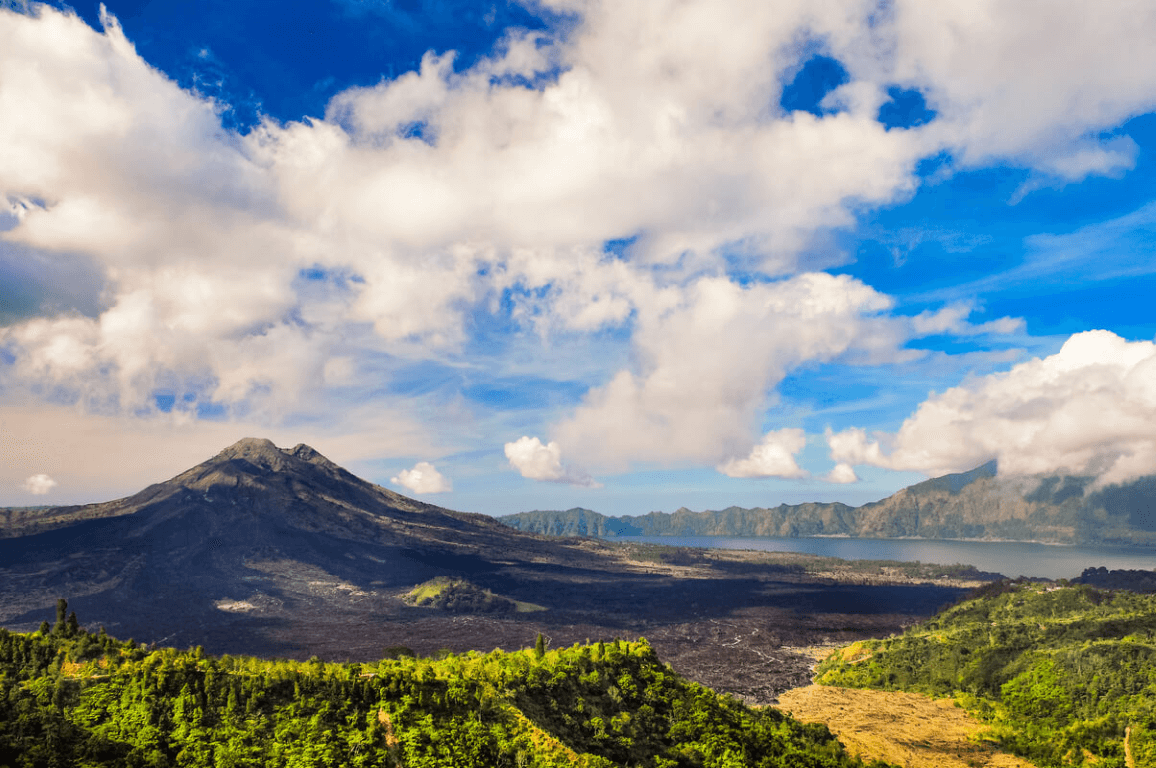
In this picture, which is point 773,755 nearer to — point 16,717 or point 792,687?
point 16,717

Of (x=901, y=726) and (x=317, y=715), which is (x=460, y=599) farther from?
(x=317, y=715)

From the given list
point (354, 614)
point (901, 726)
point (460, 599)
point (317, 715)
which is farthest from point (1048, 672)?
point (354, 614)

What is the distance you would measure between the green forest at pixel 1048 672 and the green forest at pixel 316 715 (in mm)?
34382

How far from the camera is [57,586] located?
159 m

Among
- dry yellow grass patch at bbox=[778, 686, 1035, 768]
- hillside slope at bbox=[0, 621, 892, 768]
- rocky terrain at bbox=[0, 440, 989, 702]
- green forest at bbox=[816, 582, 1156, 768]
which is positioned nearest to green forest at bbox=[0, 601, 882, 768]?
hillside slope at bbox=[0, 621, 892, 768]

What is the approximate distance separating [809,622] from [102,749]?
6112 inches

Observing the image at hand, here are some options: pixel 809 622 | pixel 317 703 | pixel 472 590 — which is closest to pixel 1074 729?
pixel 317 703

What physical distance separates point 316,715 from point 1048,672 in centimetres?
7627

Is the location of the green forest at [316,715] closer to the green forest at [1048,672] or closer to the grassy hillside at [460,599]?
the green forest at [1048,672]

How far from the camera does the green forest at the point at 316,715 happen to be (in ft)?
88.0

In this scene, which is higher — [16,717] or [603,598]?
[16,717]

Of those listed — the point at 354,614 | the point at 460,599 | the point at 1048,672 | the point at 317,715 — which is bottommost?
the point at 354,614

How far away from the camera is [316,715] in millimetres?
28953

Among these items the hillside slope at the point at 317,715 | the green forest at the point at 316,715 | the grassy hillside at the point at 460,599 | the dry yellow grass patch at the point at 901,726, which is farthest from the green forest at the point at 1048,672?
the grassy hillside at the point at 460,599
